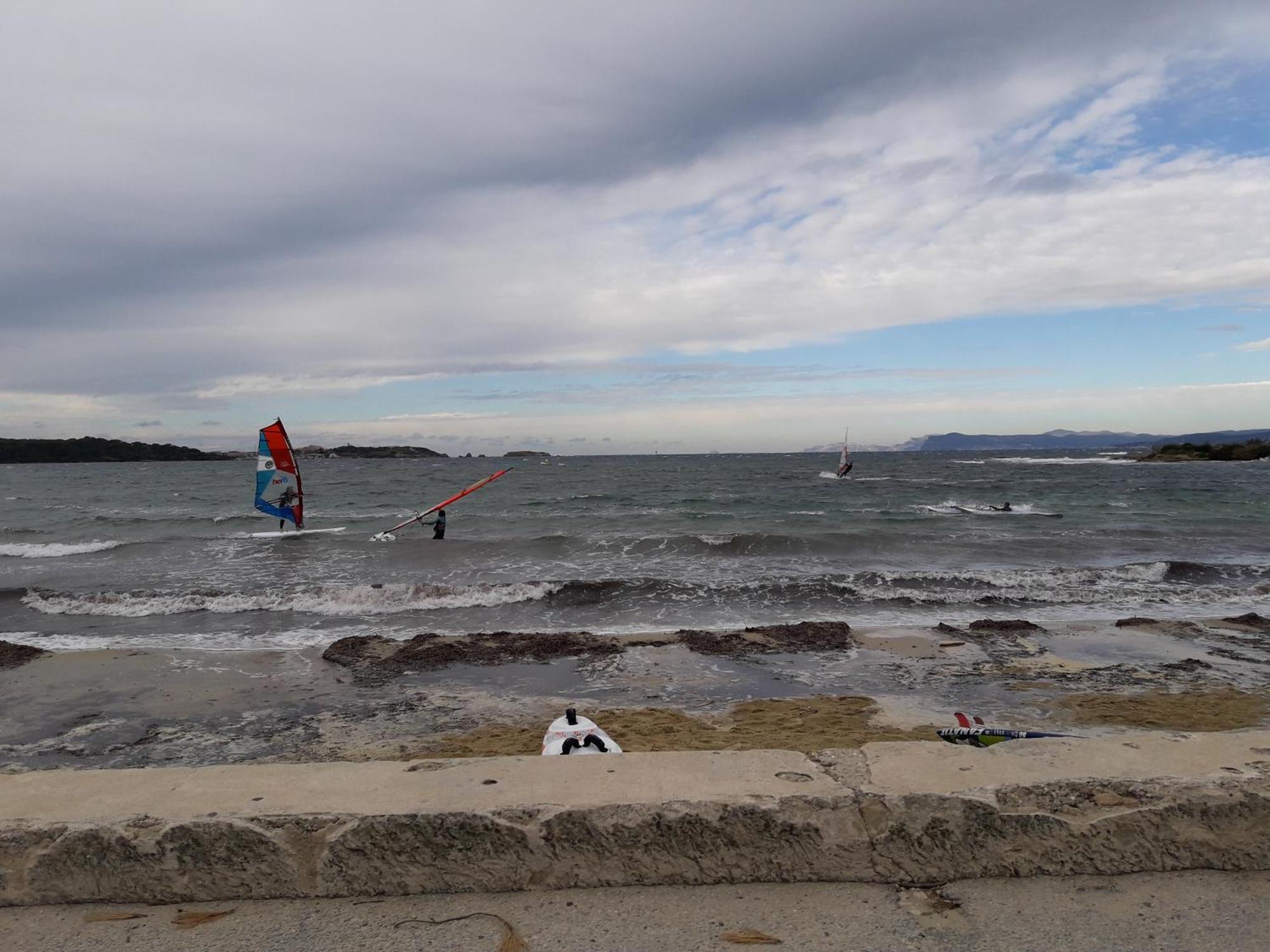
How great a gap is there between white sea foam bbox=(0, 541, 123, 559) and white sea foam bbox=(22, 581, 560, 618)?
8256mm

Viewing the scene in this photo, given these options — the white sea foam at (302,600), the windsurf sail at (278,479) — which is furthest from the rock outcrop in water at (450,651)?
the windsurf sail at (278,479)

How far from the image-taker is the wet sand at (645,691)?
7.26m

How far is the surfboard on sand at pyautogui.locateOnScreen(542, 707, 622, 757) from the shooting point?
5.45 m

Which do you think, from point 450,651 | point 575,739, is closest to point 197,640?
point 450,651

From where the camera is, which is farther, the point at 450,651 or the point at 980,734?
the point at 450,651

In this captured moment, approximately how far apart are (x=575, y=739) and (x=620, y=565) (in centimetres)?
1421

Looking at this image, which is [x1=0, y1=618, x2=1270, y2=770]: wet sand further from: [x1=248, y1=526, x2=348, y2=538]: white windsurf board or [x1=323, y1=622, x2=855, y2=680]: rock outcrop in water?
[x1=248, y1=526, x2=348, y2=538]: white windsurf board

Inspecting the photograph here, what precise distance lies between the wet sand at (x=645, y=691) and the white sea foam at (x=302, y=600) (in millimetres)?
3336

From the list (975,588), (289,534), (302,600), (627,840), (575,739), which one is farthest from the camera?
(289,534)

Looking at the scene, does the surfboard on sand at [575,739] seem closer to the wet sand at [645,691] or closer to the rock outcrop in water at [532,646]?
the wet sand at [645,691]

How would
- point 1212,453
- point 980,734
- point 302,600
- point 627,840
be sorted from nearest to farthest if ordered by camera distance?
point 627,840
point 980,734
point 302,600
point 1212,453

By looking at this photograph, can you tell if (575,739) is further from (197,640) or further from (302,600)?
(302,600)

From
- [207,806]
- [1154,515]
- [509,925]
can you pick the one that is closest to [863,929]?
[509,925]

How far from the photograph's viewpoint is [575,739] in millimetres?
5469
